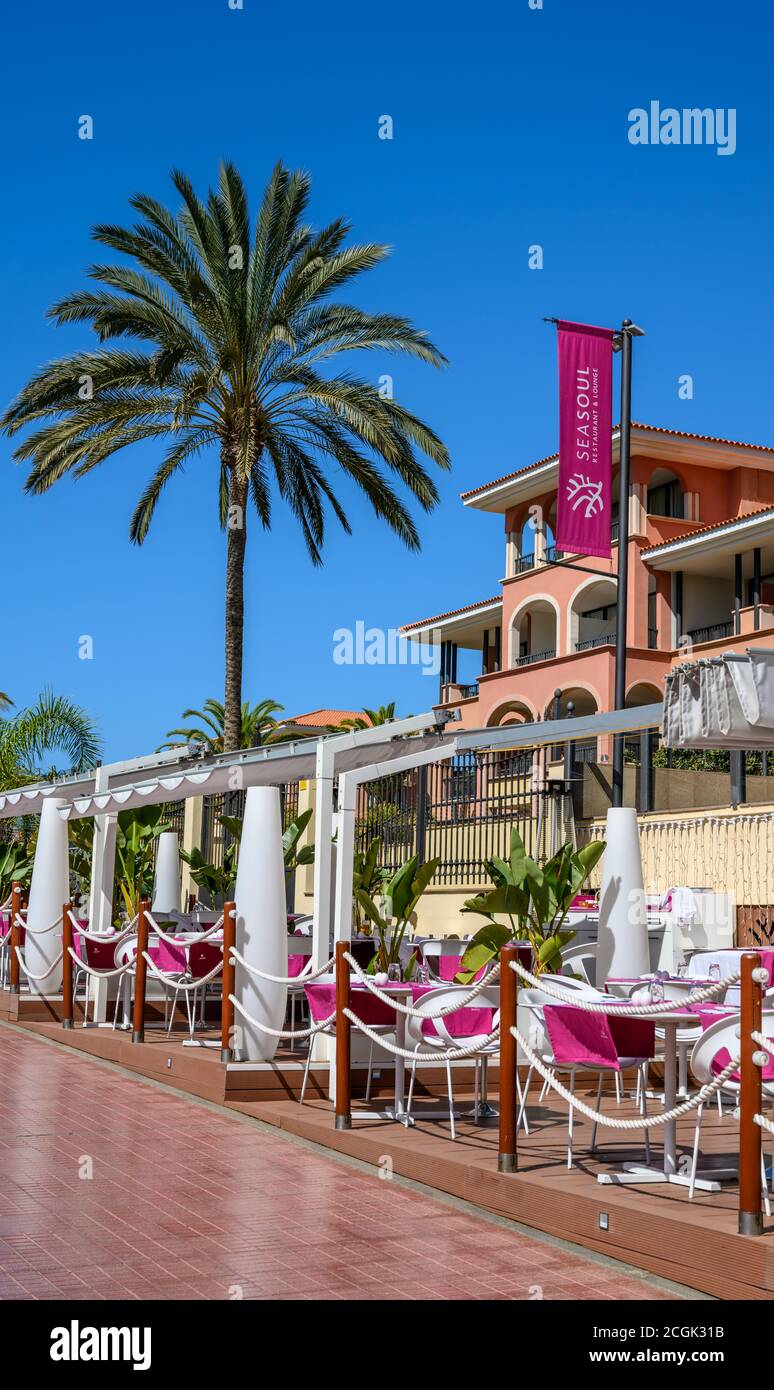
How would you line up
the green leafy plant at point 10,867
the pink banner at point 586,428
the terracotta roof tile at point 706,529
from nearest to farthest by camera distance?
the pink banner at point 586,428
the green leafy plant at point 10,867
the terracotta roof tile at point 706,529

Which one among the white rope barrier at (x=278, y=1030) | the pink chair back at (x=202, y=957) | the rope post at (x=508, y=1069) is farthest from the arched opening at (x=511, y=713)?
the rope post at (x=508, y=1069)

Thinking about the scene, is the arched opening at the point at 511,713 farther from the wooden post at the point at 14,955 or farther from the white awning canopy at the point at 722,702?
the white awning canopy at the point at 722,702

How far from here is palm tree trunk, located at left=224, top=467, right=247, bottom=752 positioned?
66.6 ft

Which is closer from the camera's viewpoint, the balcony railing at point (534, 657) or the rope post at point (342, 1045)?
the rope post at point (342, 1045)

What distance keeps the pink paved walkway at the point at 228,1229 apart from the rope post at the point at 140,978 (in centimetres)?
314

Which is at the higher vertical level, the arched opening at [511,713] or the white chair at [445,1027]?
the arched opening at [511,713]

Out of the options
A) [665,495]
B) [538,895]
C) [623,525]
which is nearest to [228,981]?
[538,895]

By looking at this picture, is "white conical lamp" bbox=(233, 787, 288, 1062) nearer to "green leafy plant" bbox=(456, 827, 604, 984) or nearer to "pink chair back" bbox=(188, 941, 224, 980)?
"green leafy plant" bbox=(456, 827, 604, 984)

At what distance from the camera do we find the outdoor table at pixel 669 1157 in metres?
6.79

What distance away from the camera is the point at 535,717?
35.8 metres

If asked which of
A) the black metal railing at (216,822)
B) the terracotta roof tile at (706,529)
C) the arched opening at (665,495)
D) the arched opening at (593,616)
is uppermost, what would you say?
the arched opening at (665,495)
